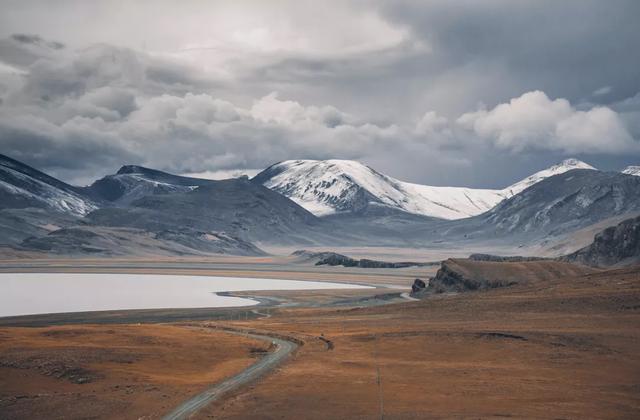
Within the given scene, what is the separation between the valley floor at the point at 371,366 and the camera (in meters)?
48.0

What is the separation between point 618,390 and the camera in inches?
2130

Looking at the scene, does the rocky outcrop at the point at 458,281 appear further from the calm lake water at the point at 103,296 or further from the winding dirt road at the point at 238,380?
the winding dirt road at the point at 238,380

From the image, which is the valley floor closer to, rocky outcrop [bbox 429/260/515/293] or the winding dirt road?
the winding dirt road

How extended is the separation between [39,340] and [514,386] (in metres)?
42.8

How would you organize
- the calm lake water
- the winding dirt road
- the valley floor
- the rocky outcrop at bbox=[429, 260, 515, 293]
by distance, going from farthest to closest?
the rocky outcrop at bbox=[429, 260, 515, 293] → the calm lake water → the valley floor → the winding dirt road

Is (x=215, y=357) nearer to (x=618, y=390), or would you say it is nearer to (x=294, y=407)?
(x=294, y=407)

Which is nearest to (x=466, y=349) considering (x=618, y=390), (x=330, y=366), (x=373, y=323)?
(x=330, y=366)

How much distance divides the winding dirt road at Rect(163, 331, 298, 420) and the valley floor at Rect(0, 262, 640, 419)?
0.89 metres

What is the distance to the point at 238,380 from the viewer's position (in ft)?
188

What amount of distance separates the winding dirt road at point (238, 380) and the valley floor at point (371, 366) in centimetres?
89

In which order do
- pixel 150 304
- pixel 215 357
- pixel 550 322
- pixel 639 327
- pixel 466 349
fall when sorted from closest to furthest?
pixel 215 357
pixel 466 349
pixel 639 327
pixel 550 322
pixel 150 304

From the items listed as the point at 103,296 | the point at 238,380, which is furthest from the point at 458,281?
the point at 238,380

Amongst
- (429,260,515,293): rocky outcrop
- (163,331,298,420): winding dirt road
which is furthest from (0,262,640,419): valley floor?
(429,260,515,293): rocky outcrop

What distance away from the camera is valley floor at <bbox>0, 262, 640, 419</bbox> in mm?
48000
